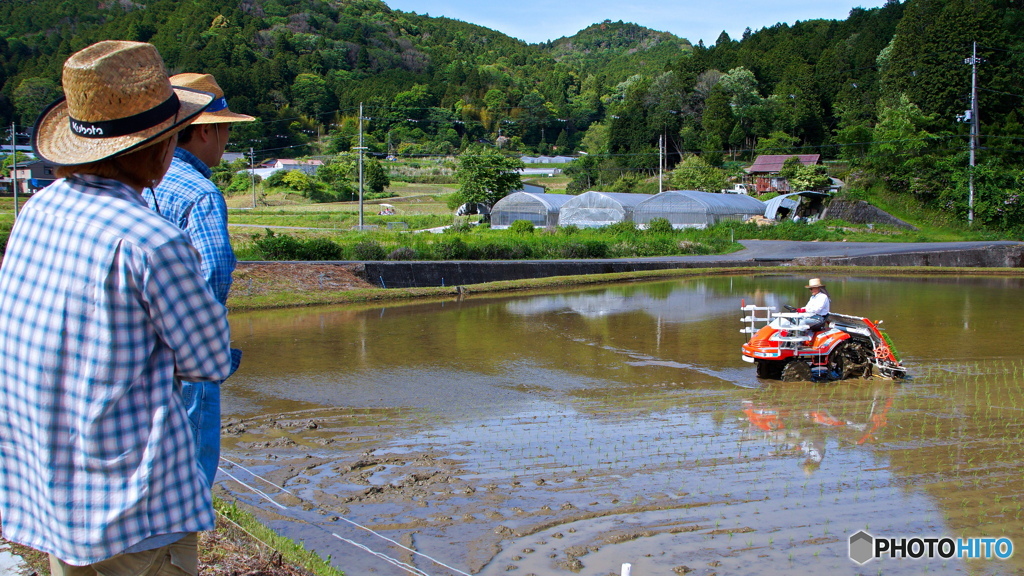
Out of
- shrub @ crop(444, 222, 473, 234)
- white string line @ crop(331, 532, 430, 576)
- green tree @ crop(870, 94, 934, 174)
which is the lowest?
white string line @ crop(331, 532, 430, 576)

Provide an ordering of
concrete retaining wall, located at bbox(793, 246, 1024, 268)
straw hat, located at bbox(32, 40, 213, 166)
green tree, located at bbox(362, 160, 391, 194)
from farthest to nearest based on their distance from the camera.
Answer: green tree, located at bbox(362, 160, 391, 194), concrete retaining wall, located at bbox(793, 246, 1024, 268), straw hat, located at bbox(32, 40, 213, 166)

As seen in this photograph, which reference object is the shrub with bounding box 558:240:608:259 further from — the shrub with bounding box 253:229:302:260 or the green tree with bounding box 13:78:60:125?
the green tree with bounding box 13:78:60:125

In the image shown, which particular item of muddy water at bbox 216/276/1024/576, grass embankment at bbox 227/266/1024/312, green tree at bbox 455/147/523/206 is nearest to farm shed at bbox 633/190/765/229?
green tree at bbox 455/147/523/206

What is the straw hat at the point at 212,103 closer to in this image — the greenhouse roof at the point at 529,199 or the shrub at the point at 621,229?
the shrub at the point at 621,229

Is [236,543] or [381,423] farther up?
[236,543]

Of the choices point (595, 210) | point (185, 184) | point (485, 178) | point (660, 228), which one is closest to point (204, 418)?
point (185, 184)

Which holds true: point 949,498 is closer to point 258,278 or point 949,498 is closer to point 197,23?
point 258,278

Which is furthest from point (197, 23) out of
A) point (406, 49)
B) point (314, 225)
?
point (314, 225)

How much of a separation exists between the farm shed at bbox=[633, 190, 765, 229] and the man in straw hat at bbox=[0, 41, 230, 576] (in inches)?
1758

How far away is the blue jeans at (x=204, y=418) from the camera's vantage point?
2404 mm

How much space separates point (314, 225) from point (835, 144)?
47.6m

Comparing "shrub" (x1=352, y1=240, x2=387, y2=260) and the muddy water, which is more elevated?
"shrub" (x1=352, y1=240, x2=387, y2=260)

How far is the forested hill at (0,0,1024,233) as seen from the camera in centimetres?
5462

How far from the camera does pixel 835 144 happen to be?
221 feet
